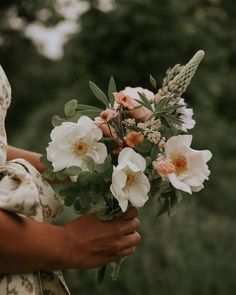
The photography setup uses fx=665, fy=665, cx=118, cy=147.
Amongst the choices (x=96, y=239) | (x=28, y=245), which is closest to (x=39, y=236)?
(x=28, y=245)

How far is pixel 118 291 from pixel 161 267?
0.41 meters

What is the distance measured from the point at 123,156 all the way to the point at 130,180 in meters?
0.06

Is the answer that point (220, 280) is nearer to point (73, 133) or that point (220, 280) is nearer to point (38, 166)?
point (38, 166)

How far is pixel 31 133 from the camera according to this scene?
968cm

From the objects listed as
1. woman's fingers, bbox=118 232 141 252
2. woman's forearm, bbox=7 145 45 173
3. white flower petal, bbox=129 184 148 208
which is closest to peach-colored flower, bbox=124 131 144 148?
white flower petal, bbox=129 184 148 208

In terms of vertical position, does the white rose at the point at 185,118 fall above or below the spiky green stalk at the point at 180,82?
below

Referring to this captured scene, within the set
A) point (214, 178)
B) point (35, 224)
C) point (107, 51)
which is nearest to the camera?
point (35, 224)

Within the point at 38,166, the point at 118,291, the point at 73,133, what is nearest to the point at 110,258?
the point at 73,133

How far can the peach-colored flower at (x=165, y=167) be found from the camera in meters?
1.53

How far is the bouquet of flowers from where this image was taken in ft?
5.05

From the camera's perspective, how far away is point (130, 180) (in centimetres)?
155

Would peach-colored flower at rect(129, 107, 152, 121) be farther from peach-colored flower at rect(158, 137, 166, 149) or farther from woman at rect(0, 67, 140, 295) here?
woman at rect(0, 67, 140, 295)

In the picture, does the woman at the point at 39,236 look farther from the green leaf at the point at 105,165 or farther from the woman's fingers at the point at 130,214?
the green leaf at the point at 105,165

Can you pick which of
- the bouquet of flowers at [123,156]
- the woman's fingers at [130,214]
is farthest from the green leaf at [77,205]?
the woman's fingers at [130,214]
